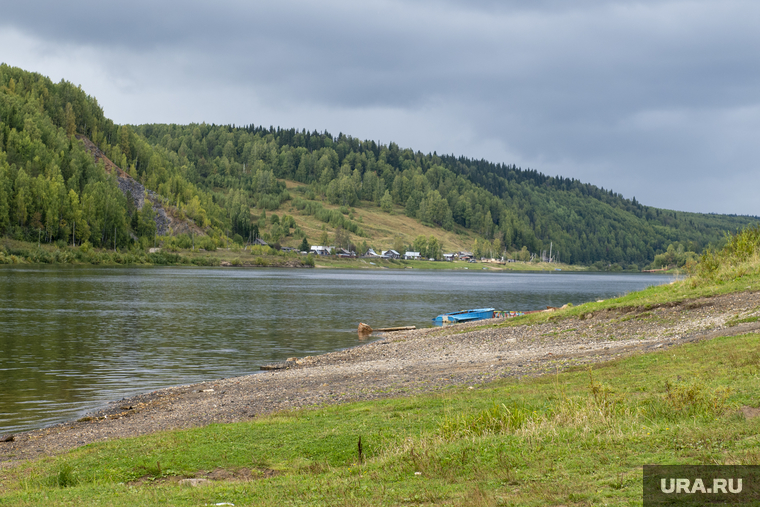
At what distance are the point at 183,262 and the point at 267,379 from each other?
179 meters

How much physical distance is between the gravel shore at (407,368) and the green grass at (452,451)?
289 centimetres

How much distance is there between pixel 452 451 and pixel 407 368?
1599cm

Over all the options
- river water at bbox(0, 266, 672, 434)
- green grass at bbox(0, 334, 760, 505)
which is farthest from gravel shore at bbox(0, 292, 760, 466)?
river water at bbox(0, 266, 672, 434)

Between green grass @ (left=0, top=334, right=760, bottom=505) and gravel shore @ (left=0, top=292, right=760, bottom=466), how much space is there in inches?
114

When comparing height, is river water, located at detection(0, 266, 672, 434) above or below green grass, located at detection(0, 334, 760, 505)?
below

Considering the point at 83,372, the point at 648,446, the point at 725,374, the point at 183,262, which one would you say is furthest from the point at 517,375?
the point at 183,262

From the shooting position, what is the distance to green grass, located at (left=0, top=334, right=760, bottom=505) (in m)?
8.82

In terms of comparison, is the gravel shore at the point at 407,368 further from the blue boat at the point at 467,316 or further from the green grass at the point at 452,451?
the blue boat at the point at 467,316

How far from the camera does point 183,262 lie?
19525 cm
